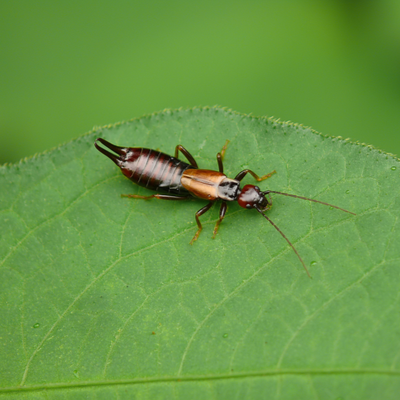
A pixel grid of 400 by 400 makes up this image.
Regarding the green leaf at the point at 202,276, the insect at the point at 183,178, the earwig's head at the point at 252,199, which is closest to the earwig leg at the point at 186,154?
the insect at the point at 183,178

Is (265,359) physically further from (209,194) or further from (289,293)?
(209,194)

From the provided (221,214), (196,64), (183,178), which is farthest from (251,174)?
(196,64)

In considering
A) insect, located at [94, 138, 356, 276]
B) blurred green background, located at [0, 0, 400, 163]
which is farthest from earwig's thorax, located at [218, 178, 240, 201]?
blurred green background, located at [0, 0, 400, 163]

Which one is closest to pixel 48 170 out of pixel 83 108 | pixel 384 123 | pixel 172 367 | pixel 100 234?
pixel 100 234

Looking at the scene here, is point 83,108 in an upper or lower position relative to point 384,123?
lower

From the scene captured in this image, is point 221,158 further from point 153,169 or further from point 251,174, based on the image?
point 153,169

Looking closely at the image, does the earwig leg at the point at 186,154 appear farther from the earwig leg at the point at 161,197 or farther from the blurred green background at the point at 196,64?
the blurred green background at the point at 196,64
